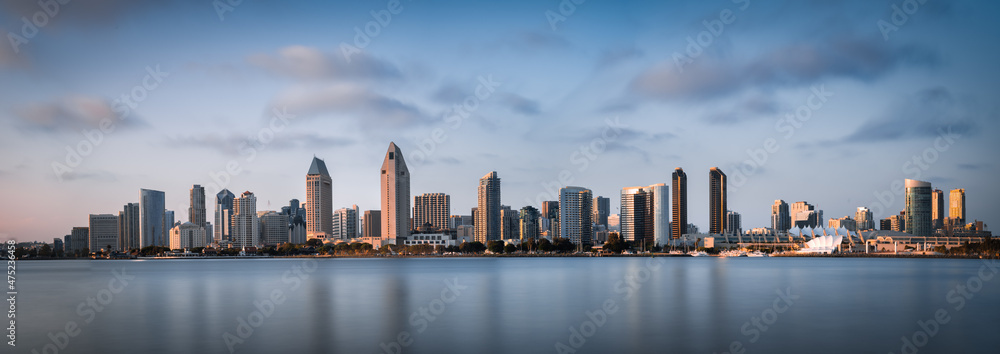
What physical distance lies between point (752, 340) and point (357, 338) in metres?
19.9

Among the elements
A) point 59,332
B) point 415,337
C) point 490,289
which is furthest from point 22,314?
point 490,289

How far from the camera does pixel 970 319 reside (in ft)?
143

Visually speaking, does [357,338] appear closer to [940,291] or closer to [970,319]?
[970,319]
